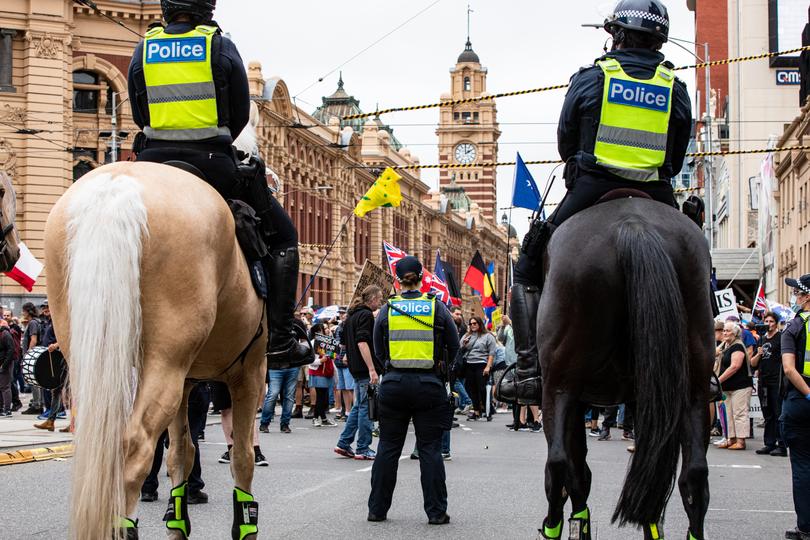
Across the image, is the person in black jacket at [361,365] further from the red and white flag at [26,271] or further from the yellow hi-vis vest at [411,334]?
the red and white flag at [26,271]

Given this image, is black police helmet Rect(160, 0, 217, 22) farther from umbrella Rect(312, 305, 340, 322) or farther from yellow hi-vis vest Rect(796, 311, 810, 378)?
umbrella Rect(312, 305, 340, 322)

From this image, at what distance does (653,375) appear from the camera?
19.0 ft

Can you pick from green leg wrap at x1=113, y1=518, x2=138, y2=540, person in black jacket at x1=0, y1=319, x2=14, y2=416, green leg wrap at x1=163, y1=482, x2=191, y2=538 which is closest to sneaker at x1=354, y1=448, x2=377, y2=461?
green leg wrap at x1=163, y1=482, x2=191, y2=538

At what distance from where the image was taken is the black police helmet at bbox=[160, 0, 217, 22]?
6.69 meters

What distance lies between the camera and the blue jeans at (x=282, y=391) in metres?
20.7

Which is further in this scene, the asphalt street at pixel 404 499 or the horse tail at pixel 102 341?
the asphalt street at pixel 404 499

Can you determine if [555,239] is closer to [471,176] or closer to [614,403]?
[614,403]

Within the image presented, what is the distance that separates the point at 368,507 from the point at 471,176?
6768 inches

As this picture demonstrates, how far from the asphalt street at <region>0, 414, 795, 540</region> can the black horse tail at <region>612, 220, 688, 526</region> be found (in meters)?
3.25

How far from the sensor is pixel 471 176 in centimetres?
18138

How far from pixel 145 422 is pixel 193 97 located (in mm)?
1943

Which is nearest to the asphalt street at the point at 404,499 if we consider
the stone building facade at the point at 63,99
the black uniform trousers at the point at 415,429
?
the black uniform trousers at the point at 415,429

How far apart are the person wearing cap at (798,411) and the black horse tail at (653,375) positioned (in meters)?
3.89

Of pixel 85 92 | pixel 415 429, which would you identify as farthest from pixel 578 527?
pixel 85 92
